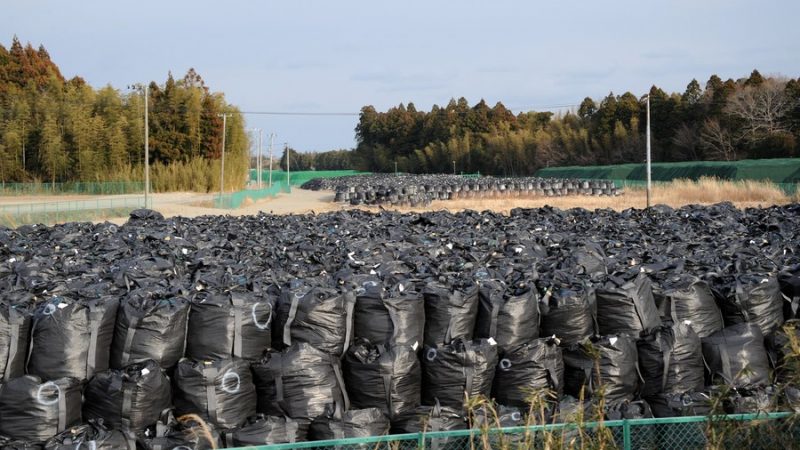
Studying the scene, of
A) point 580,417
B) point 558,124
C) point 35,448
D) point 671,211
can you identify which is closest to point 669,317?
point 580,417

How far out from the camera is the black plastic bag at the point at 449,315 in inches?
269

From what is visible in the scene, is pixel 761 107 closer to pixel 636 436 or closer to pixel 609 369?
pixel 609 369

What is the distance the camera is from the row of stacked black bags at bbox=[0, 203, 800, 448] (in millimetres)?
5949

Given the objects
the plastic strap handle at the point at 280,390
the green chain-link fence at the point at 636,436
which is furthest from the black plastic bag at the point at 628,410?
the plastic strap handle at the point at 280,390

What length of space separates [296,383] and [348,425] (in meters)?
0.53

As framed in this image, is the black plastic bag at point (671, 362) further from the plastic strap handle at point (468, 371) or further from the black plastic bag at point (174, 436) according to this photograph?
the black plastic bag at point (174, 436)

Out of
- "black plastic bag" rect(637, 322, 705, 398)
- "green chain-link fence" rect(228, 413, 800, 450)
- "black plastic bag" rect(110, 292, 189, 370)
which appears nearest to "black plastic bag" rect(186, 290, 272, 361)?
"black plastic bag" rect(110, 292, 189, 370)

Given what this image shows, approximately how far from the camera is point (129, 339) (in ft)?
20.6

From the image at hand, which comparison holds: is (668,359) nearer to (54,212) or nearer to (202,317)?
(202,317)

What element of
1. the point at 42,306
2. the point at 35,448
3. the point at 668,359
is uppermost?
the point at 42,306

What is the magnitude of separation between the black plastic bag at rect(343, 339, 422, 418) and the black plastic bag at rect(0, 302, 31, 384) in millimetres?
2512

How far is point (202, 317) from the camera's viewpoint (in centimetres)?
652

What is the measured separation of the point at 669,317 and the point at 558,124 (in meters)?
74.5

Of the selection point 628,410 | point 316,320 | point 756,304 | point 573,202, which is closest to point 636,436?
point 628,410
